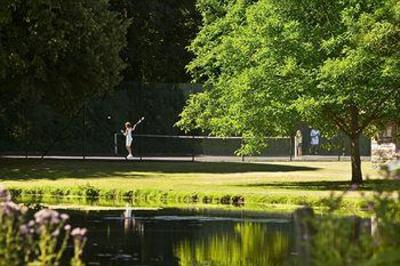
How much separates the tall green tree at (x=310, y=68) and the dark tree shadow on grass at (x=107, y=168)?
625 centimetres

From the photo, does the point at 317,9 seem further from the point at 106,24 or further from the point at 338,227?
the point at 338,227

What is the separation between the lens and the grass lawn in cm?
2927

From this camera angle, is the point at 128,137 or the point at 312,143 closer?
the point at 128,137

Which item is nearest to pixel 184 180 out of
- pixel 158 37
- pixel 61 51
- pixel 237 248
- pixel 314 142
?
pixel 61 51

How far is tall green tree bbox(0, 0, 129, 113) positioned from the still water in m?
15.4

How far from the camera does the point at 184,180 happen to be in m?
35.7

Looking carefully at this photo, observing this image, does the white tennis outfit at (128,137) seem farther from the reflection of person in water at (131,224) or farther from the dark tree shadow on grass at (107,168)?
the reflection of person in water at (131,224)

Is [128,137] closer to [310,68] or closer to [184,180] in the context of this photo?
[184,180]

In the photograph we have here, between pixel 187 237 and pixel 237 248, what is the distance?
1814mm

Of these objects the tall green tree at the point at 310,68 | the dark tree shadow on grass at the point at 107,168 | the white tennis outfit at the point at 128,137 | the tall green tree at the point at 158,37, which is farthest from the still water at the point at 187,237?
the tall green tree at the point at 158,37

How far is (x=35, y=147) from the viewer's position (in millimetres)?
50375

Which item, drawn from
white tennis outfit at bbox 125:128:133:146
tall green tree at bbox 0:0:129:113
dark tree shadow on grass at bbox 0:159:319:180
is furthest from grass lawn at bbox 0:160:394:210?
tall green tree at bbox 0:0:129:113

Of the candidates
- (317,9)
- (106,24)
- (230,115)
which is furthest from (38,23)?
(317,9)

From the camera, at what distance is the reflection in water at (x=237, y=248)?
17359 millimetres
